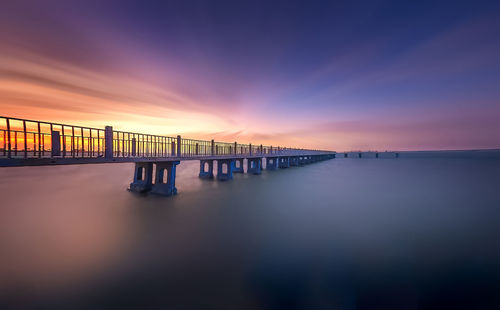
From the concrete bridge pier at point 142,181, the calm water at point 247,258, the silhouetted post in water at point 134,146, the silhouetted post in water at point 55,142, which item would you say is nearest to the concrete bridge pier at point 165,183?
the concrete bridge pier at point 142,181

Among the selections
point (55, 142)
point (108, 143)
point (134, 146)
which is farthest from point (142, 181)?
point (55, 142)

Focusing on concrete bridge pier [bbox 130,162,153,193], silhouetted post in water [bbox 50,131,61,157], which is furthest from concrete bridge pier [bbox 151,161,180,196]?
silhouetted post in water [bbox 50,131,61,157]

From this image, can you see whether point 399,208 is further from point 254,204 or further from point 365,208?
point 254,204

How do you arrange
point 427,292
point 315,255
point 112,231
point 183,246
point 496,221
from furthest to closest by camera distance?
point 496,221
point 112,231
point 183,246
point 315,255
point 427,292

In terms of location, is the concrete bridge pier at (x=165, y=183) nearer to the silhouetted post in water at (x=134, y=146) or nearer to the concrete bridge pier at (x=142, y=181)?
the concrete bridge pier at (x=142, y=181)

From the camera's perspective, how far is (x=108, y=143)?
9.88 metres

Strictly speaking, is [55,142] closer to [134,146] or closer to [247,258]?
[134,146]

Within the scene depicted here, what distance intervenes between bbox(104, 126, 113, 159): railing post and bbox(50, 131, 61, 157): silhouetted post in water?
1991 mm

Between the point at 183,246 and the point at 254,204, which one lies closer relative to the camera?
the point at 183,246

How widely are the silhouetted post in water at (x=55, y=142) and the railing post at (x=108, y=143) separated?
199 centimetres

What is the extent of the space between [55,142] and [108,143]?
2245 mm

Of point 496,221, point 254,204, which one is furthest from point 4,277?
point 496,221

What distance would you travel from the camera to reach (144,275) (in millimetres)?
5566

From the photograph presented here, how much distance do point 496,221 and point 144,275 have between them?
18065mm
